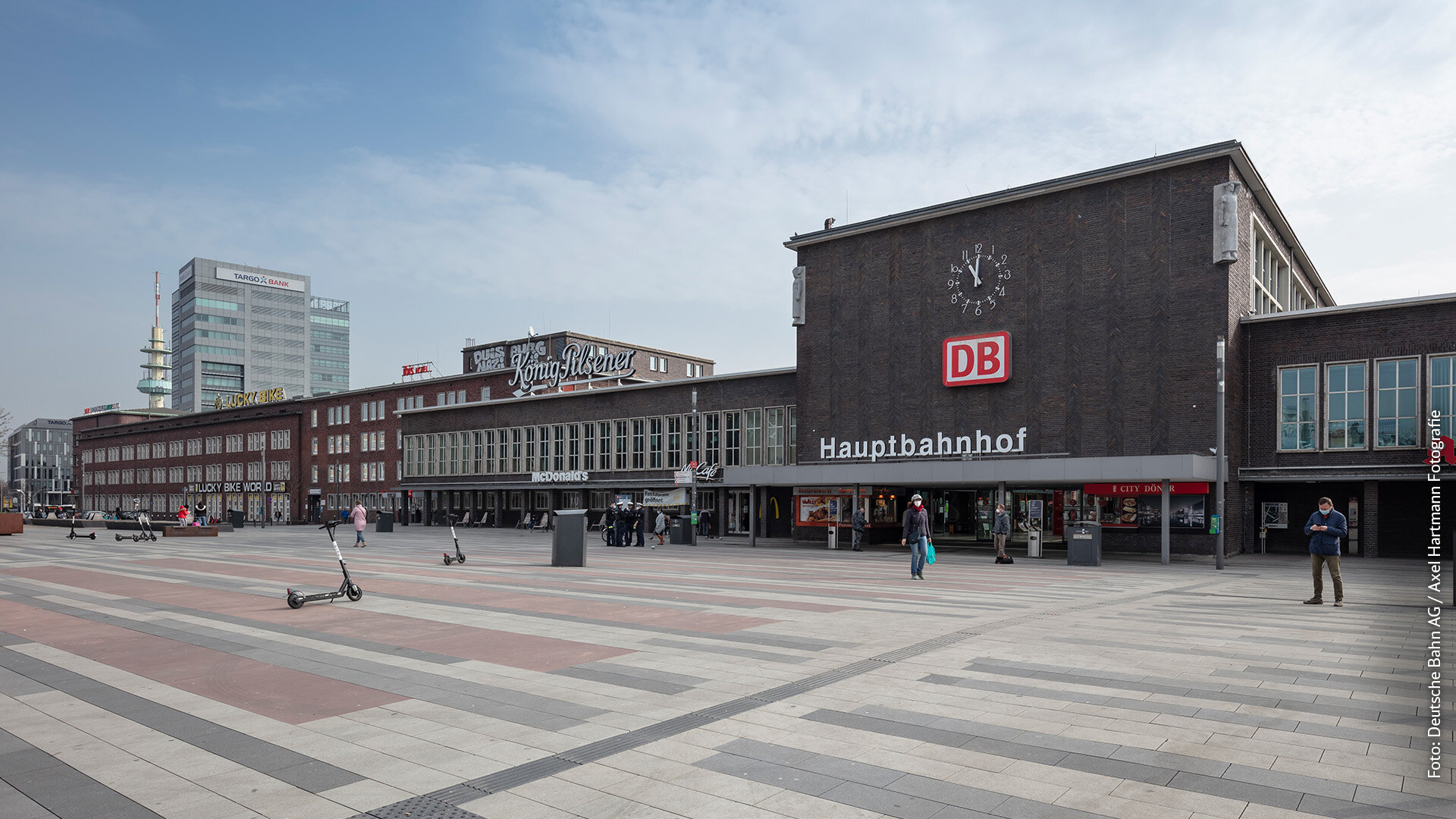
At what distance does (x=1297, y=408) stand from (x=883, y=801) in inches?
1289

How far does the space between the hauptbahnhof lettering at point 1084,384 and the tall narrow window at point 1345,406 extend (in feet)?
0.18

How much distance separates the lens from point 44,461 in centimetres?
18112

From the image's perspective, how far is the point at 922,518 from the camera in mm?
21000

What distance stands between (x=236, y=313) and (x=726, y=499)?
143705 millimetres

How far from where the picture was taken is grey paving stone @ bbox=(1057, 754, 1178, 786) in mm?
5957

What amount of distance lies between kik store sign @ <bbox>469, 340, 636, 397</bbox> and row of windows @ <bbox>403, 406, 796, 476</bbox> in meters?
5.67

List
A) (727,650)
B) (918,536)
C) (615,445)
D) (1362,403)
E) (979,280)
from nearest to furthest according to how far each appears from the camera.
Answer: (727,650) → (918,536) → (1362,403) → (979,280) → (615,445)

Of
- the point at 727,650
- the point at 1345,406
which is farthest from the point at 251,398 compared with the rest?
the point at 727,650

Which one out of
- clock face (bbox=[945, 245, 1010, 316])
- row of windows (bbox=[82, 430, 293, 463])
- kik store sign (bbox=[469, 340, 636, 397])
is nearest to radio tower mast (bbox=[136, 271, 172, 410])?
row of windows (bbox=[82, 430, 293, 463])

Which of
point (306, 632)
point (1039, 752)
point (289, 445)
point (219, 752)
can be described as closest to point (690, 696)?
point (1039, 752)

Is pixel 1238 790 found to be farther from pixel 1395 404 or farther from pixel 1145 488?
pixel 1395 404

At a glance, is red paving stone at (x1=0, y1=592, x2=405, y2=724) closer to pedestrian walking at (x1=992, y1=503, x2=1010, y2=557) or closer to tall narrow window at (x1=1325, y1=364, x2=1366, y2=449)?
pedestrian walking at (x1=992, y1=503, x2=1010, y2=557)

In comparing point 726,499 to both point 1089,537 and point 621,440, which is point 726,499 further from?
point 1089,537

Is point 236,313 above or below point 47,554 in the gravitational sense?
above
